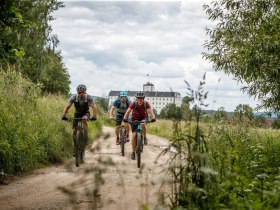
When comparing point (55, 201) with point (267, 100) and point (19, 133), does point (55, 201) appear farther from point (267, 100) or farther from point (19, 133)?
point (267, 100)

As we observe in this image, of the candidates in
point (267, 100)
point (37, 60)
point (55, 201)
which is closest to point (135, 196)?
point (55, 201)

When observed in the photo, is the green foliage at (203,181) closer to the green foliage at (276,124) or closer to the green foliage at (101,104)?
the green foliage at (276,124)

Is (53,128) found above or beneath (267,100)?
beneath

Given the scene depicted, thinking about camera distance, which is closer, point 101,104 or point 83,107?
point 83,107

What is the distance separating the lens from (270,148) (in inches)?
382

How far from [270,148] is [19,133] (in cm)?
594

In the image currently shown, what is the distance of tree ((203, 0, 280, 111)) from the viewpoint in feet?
38.3

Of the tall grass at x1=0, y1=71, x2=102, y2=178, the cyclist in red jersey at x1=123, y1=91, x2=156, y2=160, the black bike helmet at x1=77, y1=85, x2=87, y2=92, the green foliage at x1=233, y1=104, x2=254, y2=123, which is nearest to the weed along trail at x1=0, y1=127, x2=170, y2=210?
the tall grass at x1=0, y1=71, x2=102, y2=178

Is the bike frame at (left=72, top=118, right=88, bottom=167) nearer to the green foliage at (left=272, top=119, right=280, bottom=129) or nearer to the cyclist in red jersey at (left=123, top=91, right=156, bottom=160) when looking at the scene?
the cyclist in red jersey at (left=123, top=91, right=156, bottom=160)

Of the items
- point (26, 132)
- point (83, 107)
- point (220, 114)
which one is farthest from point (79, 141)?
point (220, 114)

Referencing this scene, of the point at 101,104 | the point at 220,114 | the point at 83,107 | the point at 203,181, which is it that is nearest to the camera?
the point at 203,181

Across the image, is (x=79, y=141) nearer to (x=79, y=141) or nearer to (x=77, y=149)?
(x=79, y=141)

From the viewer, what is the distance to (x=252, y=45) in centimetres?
1241

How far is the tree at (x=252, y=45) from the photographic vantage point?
11.7 meters
